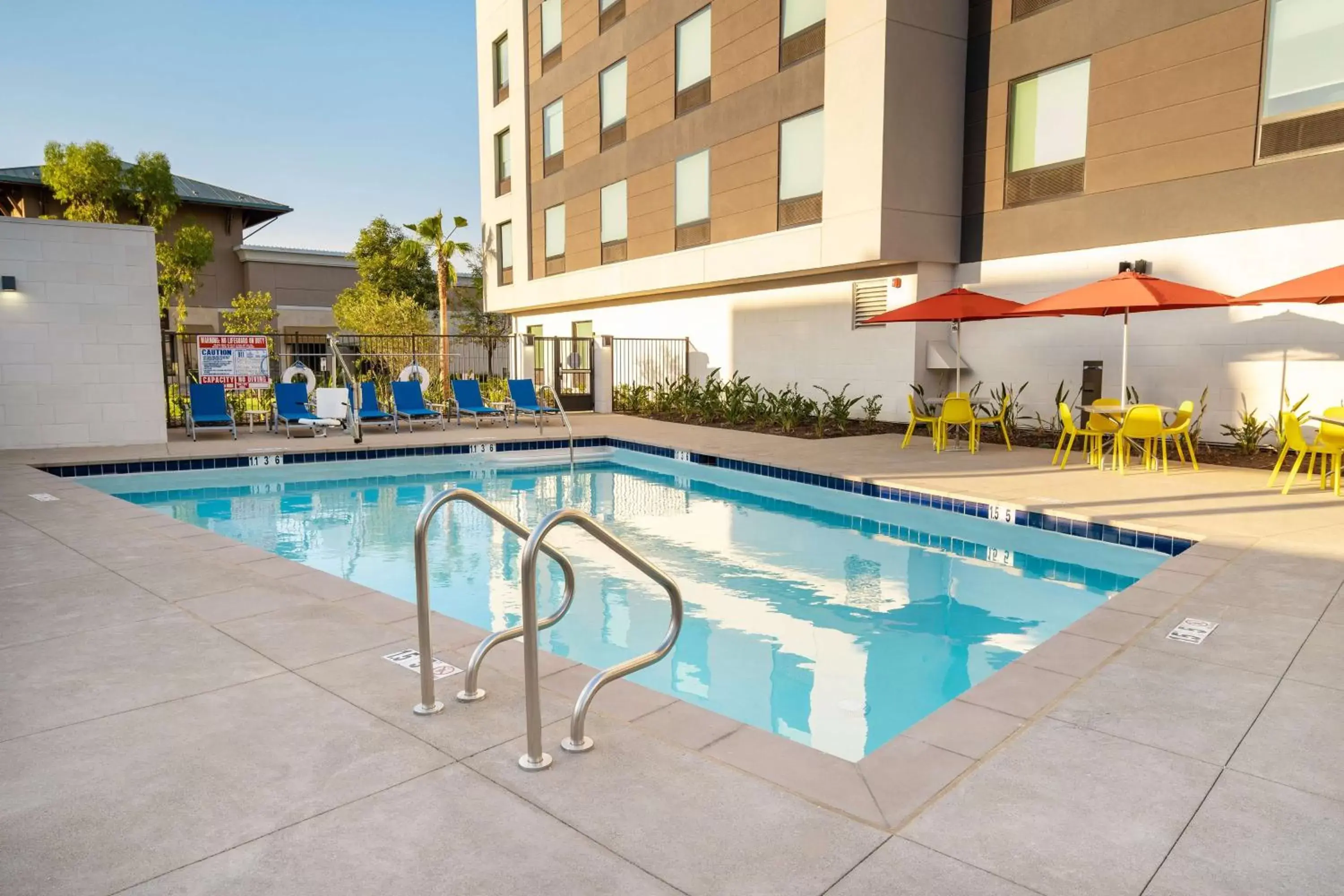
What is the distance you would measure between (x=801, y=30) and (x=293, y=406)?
10.1 meters

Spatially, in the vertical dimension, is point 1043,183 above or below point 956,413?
above

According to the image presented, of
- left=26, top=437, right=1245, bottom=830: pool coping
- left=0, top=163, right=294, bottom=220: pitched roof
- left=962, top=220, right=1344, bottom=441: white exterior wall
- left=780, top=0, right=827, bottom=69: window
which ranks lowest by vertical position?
left=26, top=437, right=1245, bottom=830: pool coping

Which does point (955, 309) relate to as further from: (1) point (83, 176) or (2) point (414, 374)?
(1) point (83, 176)

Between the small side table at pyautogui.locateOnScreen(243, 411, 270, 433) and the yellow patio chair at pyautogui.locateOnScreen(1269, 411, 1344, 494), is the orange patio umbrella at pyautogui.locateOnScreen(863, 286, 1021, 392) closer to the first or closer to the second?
the yellow patio chair at pyautogui.locateOnScreen(1269, 411, 1344, 494)

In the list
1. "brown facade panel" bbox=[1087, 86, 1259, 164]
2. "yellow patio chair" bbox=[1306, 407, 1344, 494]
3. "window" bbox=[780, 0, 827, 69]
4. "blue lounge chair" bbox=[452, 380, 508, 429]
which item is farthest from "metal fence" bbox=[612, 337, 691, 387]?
"yellow patio chair" bbox=[1306, 407, 1344, 494]

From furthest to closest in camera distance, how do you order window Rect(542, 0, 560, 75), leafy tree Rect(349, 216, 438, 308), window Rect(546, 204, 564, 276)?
leafy tree Rect(349, 216, 438, 308) → window Rect(546, 204, 564, 276) → window Rect(542, 0, 560, 75)

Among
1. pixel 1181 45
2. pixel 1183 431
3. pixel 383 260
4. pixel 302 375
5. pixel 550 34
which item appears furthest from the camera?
pixel 383 260

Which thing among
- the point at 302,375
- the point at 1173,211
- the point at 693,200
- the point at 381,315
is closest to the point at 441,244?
the point at 381,315

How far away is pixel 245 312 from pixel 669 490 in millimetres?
24673

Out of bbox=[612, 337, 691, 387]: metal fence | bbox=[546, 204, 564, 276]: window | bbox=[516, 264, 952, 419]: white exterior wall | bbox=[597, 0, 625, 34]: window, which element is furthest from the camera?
bbox=[546, 204, 564, 276]: window

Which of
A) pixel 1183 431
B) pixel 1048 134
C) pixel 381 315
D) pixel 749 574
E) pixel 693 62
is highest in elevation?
pixel 693 62

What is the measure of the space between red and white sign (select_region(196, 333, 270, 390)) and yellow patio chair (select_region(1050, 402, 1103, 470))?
11402 mm

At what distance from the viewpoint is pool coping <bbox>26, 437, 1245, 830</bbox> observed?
96.0 inches

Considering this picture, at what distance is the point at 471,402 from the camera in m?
14.2
